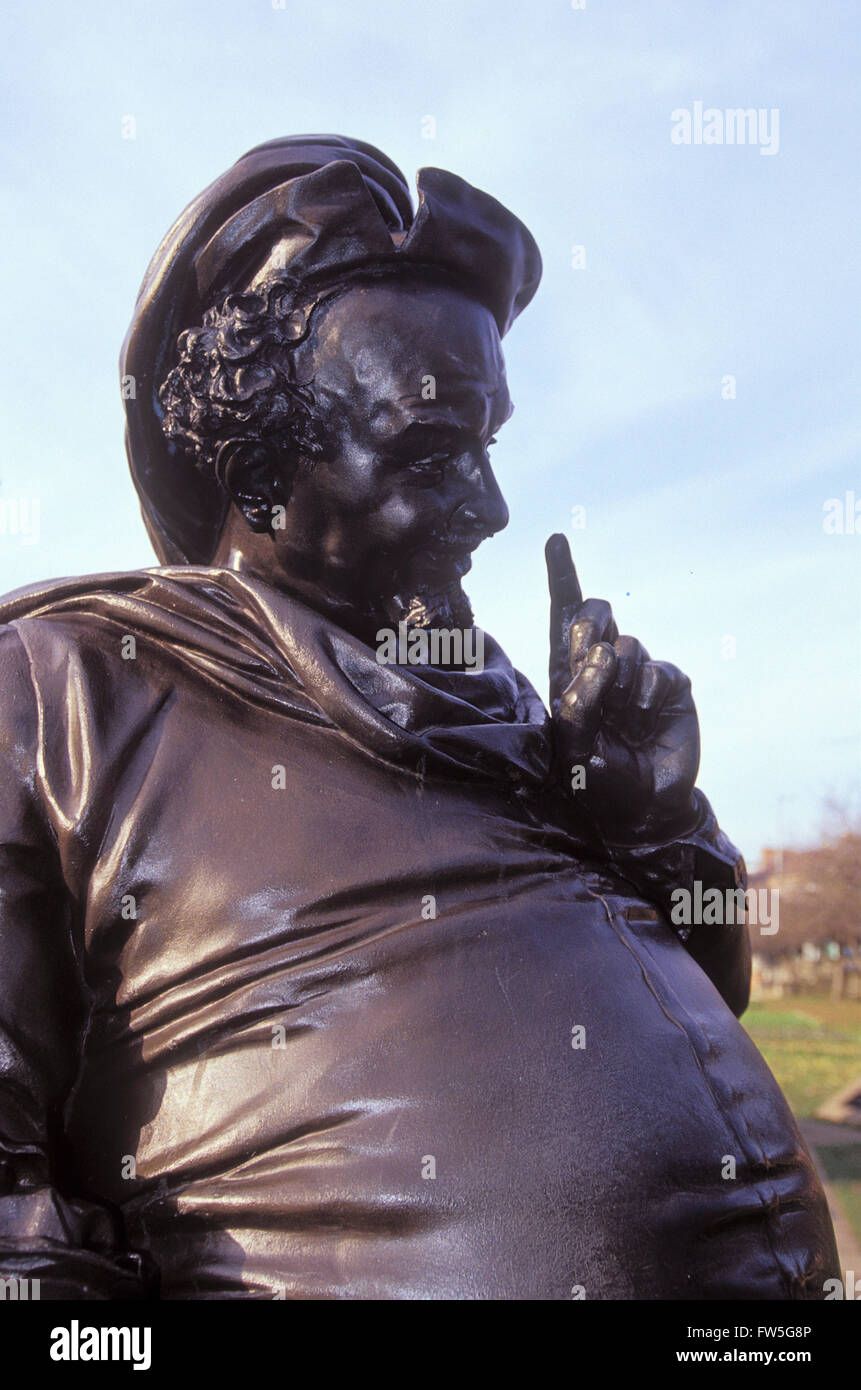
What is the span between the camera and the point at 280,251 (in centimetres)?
310

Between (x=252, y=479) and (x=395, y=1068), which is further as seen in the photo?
(x=252, y=479)

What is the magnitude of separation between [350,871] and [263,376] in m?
1.24

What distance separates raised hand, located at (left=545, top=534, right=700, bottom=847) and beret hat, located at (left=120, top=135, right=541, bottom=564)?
0.92 meters

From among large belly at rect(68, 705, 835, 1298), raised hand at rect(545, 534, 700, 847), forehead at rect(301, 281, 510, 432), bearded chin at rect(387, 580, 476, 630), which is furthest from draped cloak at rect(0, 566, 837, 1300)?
forehead at rect(301, 281, 510, 432)

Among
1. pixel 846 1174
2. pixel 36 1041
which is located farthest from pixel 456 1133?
pixel 846 1174

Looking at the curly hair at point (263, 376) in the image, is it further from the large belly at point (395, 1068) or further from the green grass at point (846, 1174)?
the green grass at point (846, 1174)

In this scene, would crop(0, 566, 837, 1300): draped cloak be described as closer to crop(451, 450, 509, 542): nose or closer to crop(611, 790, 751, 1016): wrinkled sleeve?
crop(611, 790, 751, 1016): wrinkled sleeve

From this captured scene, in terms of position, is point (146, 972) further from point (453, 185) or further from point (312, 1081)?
point (453, 185)

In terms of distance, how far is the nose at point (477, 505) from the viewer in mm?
3057

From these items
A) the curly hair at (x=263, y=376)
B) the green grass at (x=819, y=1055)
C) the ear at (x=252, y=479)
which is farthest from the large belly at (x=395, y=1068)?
the green grass at (x=819, y=1055)

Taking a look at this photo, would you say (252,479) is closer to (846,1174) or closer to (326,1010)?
(326,1010)
